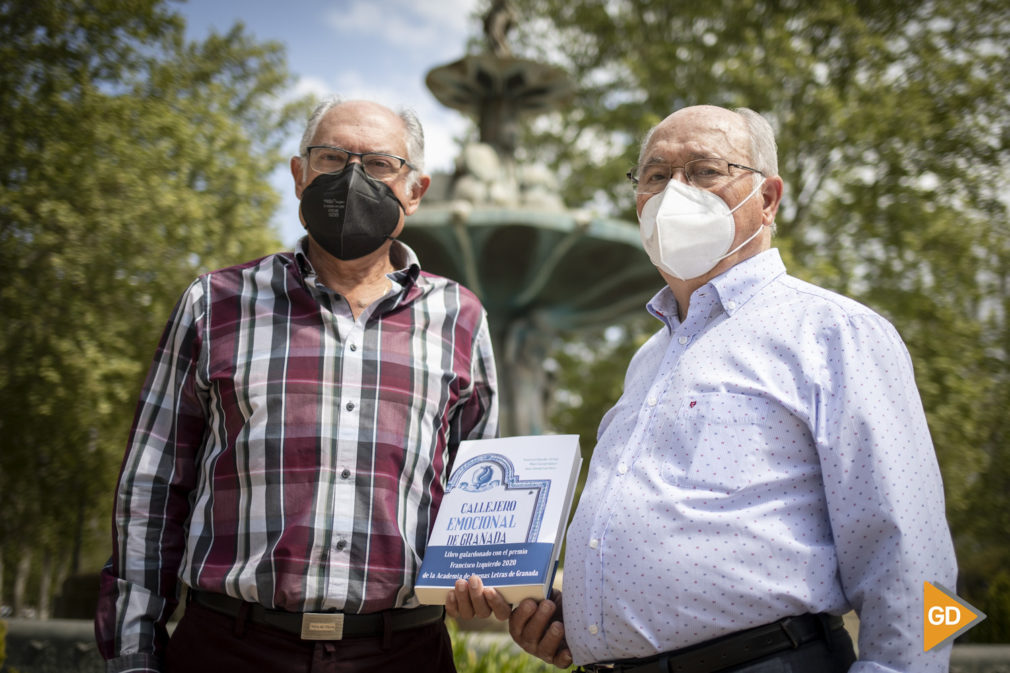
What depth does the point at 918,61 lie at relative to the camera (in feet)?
58.4

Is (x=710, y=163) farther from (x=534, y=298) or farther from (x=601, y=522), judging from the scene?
(x=534, y=298)

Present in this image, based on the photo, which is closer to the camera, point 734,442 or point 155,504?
point 734,442

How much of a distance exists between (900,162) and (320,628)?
17658 mm

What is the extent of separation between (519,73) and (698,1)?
1130cm

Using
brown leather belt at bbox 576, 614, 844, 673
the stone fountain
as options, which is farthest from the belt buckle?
the stone fountain

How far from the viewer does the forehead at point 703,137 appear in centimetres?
240

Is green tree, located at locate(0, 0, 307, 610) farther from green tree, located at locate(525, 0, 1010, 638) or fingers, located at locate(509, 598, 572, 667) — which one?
fingers, located at locate(509, 598, 572, 667)

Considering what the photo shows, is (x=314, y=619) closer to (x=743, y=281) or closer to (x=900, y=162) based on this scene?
(x=743, y=281)

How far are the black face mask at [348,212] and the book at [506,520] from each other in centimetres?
71

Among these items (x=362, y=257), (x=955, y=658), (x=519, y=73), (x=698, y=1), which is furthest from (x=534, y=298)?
(x=698, y=1)

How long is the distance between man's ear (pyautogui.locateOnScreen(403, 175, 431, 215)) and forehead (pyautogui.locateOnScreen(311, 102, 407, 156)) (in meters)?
0.12

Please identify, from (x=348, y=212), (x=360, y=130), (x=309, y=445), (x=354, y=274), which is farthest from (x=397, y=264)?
(x=309, y=445)

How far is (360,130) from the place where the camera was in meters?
2.69

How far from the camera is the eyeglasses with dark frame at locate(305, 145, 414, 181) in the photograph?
8.76 ft
